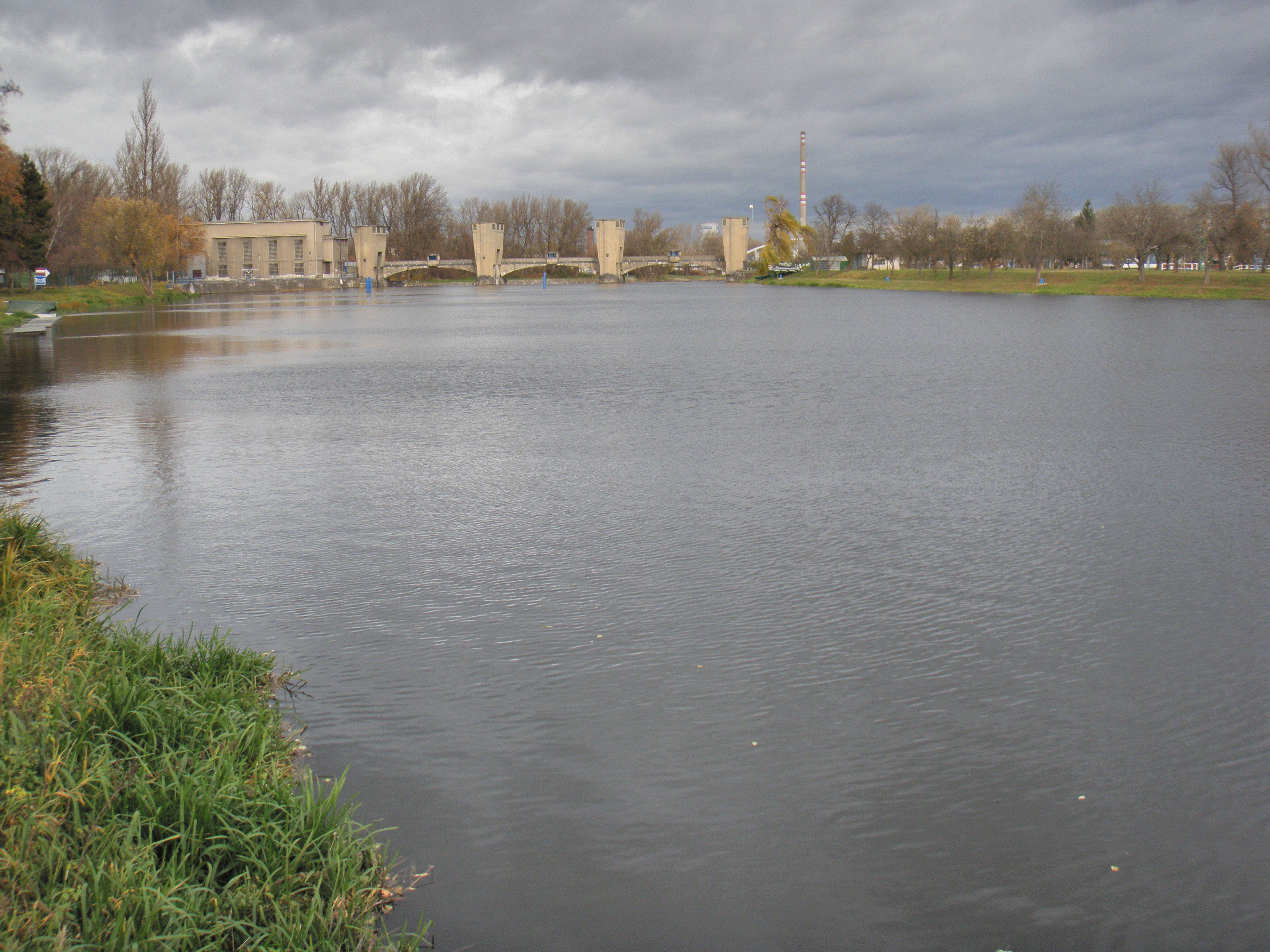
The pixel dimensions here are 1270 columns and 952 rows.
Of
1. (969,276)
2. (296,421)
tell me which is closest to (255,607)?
(296,421)

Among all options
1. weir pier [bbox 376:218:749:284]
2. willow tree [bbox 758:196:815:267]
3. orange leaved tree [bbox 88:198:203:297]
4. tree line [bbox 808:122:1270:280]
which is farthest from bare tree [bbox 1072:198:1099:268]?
orange leaved tree [bbox 88:198:203:297]

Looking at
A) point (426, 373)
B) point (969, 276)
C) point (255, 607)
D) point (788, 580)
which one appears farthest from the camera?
point (969, 276)

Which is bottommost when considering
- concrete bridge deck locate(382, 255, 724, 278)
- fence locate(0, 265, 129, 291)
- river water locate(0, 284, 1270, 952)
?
river water locate(0, 284, 1270, 952)

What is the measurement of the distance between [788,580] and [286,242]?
413 ft

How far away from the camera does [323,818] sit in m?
4.11

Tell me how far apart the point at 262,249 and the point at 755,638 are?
128 metres

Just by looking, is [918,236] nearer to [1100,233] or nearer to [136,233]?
[1100,233]

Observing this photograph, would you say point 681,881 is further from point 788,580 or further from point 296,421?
point 296,421

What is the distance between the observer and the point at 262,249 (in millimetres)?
122500

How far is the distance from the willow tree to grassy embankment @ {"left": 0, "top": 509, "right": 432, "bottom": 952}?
117 m

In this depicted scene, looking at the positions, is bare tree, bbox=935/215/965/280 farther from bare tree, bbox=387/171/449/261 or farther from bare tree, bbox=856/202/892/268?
bare tree, bbox=387/171/449/261

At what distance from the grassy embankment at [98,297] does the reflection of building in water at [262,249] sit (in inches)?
1937

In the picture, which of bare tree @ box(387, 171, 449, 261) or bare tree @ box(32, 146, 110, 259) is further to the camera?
bare tree @ box(387, 171, 449, 261)

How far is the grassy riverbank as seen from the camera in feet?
182
